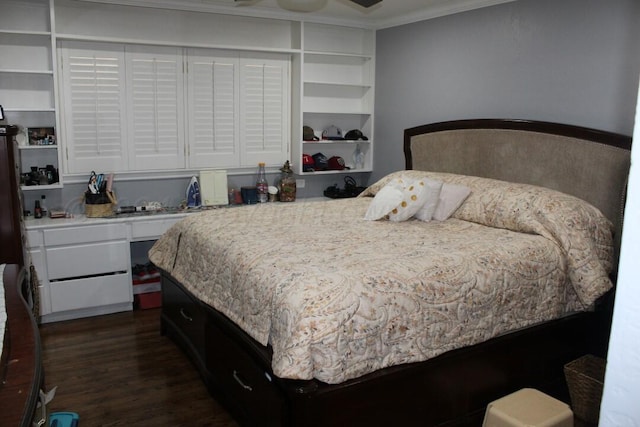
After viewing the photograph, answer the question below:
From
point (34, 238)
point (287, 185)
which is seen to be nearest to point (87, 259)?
point (34, 238)

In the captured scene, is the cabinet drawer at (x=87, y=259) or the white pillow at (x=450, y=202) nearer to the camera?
the white pillow at (x=450, y=202)

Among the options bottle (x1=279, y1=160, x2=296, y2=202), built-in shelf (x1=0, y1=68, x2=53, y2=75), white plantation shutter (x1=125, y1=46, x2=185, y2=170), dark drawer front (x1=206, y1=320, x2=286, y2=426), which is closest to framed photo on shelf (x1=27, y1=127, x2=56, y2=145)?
built-in shelf (x1=0, y1=68, x2=53, y2=75)

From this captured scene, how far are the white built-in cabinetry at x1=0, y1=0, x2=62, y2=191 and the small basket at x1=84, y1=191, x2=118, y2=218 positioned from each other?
247 millimetres

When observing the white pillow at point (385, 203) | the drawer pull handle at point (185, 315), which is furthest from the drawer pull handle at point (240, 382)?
the white pillow at point (385, 203)

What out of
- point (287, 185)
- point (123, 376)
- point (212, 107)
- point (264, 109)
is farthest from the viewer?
point (287, 185)

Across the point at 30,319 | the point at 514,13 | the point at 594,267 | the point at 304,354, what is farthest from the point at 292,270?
the point at 514,13

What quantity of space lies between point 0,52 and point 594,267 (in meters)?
4.29

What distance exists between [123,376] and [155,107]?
88.7 inches

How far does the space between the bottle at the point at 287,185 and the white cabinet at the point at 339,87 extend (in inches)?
3.9

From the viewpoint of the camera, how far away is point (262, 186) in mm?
5043

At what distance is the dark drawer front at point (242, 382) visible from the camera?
233 cm

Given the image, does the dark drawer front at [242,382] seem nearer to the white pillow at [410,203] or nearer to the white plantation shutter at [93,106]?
the white pillow at [410,203]

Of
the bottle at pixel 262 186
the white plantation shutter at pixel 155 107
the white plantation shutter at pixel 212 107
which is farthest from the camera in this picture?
the bottle at pixel 262 186

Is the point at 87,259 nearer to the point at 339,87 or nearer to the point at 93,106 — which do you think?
the point at 93,106
